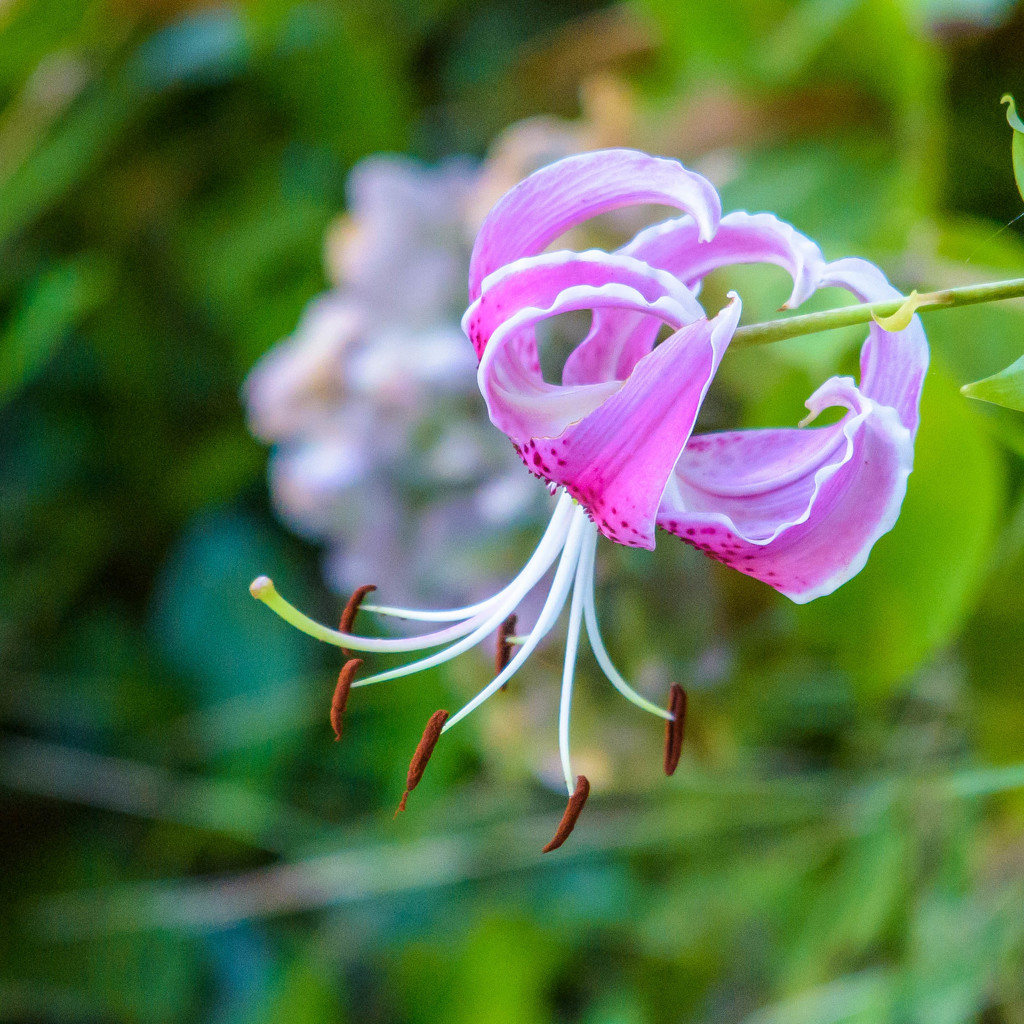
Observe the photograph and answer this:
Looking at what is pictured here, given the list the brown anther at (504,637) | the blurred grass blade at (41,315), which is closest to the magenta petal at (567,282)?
the brown anther at (504,637)

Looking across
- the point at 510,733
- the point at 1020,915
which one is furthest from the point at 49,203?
the point at 1020,915

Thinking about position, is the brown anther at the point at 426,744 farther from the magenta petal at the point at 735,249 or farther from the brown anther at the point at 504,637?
the magenta petal at the point at 735,249

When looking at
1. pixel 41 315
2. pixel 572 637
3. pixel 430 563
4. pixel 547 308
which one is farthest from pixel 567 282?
pixel 41 315

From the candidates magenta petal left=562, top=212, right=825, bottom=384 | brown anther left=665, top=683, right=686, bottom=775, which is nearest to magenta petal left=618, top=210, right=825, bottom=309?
magenta petal left=562, top=212, right=825, bottom=384

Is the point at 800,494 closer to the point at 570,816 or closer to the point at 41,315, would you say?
the point at 570,816

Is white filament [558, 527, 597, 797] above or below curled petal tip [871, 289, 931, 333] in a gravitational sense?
below

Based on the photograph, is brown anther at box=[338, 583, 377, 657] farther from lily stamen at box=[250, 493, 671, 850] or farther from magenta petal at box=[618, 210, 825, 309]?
magenta petal at box=[618, 210, 825, 309]
